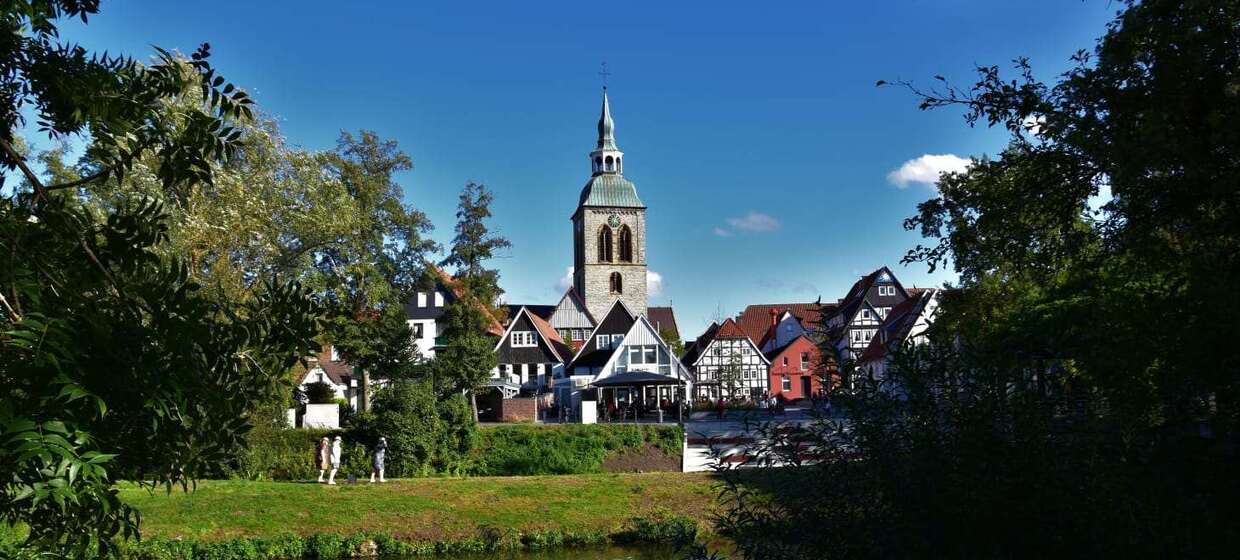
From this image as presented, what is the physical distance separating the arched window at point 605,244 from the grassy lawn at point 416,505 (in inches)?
2322

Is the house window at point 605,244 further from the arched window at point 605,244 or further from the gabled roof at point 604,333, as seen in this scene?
the gabled roof at point 604,333

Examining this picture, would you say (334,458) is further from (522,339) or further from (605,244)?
(605,244)

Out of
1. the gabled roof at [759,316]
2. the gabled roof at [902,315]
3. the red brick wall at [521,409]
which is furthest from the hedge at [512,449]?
the gabled roof at [759,316]

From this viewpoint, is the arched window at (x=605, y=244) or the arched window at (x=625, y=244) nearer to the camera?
the arched window at (x=605, y=244)

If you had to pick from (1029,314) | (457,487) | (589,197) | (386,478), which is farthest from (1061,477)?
(589,197)

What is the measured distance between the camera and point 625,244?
89062 millimetres

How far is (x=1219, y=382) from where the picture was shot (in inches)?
314

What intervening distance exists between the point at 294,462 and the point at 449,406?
17.1 ft

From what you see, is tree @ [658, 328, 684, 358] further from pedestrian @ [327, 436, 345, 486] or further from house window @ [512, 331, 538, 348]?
pedestrian @ [327, 436, 345, 486]

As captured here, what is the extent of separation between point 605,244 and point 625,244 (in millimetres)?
1768

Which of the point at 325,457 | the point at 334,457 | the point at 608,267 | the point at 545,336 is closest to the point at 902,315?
the point at 545,336

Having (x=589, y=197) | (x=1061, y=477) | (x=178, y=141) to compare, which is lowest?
(x=1061, y=477)

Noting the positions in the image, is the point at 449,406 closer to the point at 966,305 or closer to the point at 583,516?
the point at 583,516

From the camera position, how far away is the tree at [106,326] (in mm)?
3920
